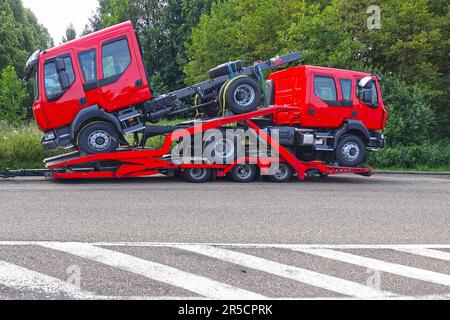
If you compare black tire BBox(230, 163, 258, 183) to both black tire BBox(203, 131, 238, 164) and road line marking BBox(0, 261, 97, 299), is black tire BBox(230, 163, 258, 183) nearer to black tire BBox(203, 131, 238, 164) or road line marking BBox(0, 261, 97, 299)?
black tire BBox(203, 131, 238, 164)

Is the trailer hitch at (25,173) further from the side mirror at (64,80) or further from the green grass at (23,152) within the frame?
the green grass at (23,152)

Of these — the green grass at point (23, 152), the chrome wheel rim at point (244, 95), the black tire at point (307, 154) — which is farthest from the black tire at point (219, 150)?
the green grass at point (23, 152)

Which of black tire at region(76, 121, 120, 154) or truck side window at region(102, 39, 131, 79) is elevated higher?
truck side window at region(102, 39, 131, 79)

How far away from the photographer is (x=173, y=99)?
11688 millimetres

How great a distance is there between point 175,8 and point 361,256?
47.6 meters

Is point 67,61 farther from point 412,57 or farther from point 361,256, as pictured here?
point 412,57

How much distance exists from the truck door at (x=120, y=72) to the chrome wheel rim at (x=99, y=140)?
58 cm

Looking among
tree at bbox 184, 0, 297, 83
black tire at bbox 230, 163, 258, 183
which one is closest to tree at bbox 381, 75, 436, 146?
tree at bbox 184, 0, 297, 83

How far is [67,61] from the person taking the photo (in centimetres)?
1064

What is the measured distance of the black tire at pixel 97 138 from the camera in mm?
10797

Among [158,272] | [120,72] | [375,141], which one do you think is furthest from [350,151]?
[158,272]

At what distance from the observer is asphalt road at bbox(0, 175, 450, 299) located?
4.34 meters

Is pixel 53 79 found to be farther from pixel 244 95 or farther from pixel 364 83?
pixel 364 83

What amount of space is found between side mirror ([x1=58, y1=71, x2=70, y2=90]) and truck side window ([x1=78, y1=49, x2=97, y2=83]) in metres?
0.37
